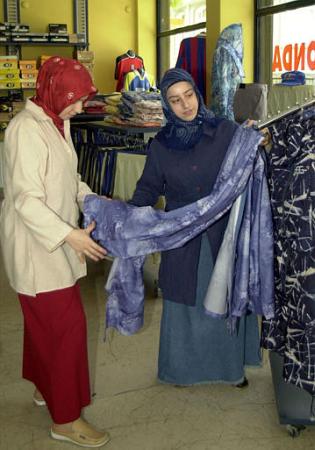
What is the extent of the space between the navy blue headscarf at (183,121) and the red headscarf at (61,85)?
429 mm

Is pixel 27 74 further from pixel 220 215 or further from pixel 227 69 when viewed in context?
pixel 220 215

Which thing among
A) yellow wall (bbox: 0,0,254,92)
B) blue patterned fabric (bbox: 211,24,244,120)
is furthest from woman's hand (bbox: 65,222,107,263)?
yellow wall (bbox: 0,0,254,92)

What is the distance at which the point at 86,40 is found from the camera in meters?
8.61

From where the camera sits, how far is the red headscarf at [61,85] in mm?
1991

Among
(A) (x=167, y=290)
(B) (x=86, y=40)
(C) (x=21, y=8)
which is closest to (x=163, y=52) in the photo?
(B) (x=86, y=40)

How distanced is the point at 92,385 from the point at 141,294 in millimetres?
688

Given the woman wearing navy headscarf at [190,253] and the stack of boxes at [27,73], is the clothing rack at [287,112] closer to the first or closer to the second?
the woman wearing navy headscarf at [190,253]

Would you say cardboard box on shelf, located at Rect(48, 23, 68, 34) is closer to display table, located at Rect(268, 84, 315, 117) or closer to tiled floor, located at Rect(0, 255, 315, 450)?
display table, located at Rect(268, 84, 315, 117)

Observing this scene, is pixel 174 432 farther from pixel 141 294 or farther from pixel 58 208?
pixel 58 208

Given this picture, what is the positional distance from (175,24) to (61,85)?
Answer: 700 cm

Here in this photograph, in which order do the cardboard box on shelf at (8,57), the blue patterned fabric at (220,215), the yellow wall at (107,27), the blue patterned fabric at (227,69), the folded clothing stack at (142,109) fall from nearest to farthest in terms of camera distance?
1. the blue patterned fabric at (220,215)
2. the folded clothing stack at (142,109)
3. the blue patterned fabric at (227,69)
4. the cardboard box on shelf at (8,57)
5. the yellow wall at (107,27)

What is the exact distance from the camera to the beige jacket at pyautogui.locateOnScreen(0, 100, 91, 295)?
1.96 meters

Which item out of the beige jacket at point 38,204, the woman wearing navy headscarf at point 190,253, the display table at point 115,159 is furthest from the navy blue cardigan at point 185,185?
the display table at point 115,159

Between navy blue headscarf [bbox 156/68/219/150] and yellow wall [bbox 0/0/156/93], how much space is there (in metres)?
6.48
